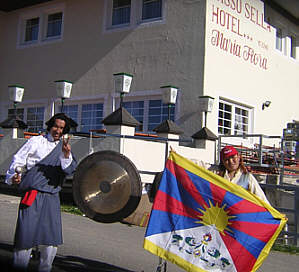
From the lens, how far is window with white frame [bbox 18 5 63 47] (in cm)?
1747

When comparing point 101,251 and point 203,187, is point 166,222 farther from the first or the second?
point 101,251

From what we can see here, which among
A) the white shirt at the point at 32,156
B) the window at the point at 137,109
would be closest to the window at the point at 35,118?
the window at the point at 137,109

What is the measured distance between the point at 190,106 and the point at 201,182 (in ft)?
28.1

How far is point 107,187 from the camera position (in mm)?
5410

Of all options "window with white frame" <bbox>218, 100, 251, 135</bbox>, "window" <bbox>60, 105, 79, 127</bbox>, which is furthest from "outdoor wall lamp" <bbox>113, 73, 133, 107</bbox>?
"window" <bbox>60, 105, 79, 127</bbox>

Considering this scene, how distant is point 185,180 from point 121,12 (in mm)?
11744

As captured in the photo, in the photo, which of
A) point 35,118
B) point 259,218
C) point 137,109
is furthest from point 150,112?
point 259,218

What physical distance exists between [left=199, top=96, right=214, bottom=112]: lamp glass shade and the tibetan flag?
7.86 metres

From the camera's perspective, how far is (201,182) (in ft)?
15.6

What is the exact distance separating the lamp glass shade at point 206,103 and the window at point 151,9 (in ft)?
11.6

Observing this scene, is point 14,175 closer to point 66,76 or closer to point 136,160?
point 136,160

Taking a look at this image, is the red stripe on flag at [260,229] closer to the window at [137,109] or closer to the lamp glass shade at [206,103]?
the lamp glass shade at [206,103]

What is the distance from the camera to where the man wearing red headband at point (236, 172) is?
4.75 meters

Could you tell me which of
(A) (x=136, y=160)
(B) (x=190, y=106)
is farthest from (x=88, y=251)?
(B) (x=190, y=106)
